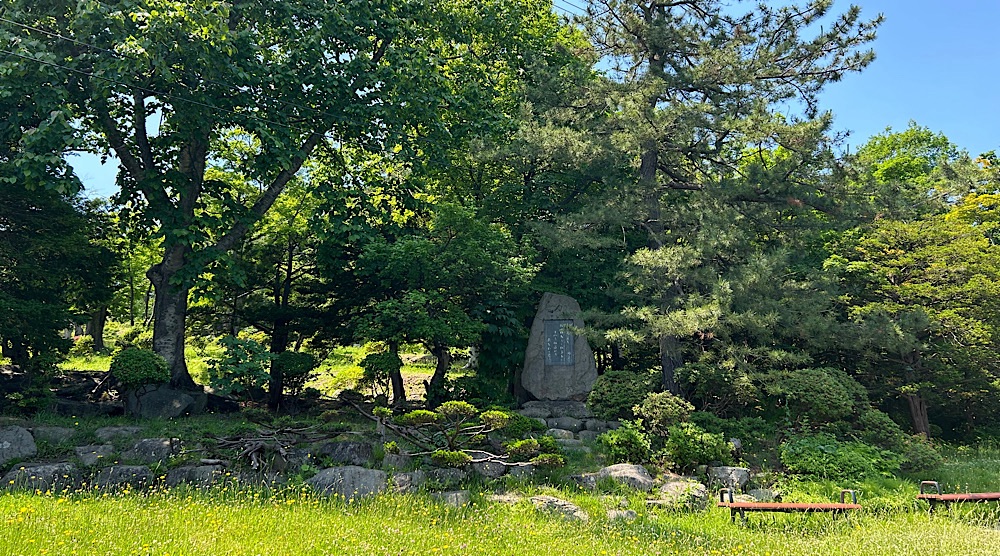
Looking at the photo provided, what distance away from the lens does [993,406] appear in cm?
1259

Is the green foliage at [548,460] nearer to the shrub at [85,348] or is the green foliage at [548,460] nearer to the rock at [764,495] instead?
the rock at [764,495]

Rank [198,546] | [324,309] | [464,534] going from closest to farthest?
[198,546], [464,534], [324,309]

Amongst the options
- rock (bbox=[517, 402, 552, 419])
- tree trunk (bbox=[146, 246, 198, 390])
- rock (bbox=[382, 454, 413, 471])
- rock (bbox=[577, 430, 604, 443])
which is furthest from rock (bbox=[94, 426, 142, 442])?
rock (bbox=[577, 430, 604, 443])

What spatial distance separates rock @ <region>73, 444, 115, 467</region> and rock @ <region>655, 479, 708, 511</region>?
702 cm

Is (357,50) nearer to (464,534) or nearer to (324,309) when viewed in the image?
(324,309)

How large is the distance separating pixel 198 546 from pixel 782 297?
9.83 m

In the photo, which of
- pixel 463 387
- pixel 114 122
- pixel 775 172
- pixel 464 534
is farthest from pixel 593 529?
pixel 114 122

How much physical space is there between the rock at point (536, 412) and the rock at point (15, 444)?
7.55 m

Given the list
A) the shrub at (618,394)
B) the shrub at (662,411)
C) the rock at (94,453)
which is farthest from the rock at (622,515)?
the rock at (94,453)

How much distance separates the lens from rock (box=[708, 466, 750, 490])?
8.12 metres

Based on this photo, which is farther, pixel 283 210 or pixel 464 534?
pixel 283 210

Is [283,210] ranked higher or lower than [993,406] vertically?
higher

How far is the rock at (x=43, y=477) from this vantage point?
6.77 m

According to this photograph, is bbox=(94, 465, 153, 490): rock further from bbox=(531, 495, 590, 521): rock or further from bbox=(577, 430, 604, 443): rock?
bbox=(577, 430, 604, 443): rock
